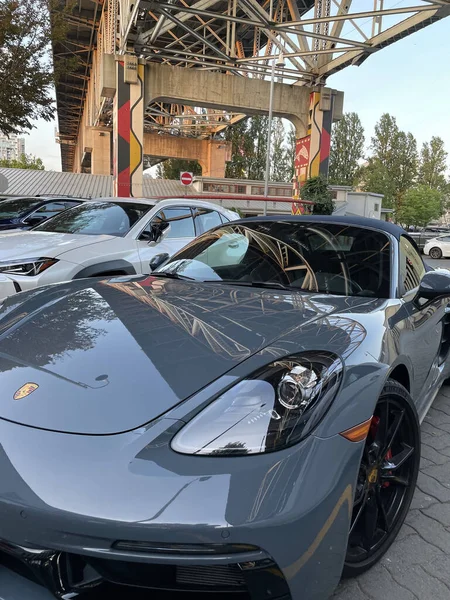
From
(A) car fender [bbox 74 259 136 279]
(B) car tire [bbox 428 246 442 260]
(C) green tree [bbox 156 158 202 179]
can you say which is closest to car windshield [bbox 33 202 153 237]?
(A) car fender [bbox 74 259 136 279]

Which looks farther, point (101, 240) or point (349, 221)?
point (101, 240)

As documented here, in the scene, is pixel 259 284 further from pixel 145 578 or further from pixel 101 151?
pixel 101 151

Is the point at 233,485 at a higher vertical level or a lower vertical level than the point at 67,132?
lower

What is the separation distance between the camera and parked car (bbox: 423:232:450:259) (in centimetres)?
2203

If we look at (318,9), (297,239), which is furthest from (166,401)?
(318,9)

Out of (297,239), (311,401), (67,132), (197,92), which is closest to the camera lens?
(311,401)

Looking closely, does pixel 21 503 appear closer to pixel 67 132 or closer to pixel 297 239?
pixel 297 239

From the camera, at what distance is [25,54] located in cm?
1293

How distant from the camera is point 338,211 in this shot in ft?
86.0

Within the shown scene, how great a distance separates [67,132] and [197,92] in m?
39.4

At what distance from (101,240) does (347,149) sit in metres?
49.4

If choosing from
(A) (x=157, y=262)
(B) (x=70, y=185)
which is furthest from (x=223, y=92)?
(A) (x=157, y=262)

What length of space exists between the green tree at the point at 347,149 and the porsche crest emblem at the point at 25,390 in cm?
5092

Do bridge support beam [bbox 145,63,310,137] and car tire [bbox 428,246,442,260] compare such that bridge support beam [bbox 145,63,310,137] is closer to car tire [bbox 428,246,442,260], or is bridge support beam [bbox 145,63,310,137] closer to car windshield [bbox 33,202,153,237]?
car tire [bbox 428,246,442,260]
